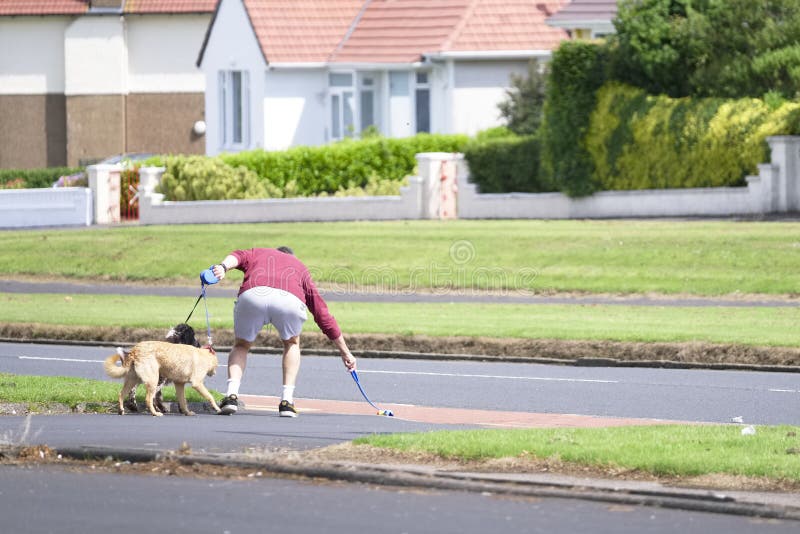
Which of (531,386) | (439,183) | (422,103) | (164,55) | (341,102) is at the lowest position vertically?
(531,386)

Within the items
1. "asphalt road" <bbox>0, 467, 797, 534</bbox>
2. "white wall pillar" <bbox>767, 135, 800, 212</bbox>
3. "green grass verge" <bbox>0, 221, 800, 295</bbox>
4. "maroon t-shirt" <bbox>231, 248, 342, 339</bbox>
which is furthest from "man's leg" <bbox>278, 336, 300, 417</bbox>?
"white wall pillar" <bbox>767, 135, 800, 212</bbox>

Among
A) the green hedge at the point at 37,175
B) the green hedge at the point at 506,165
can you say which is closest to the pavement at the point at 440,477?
Answer: the green hedge at the point at 506,165

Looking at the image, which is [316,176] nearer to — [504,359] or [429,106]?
[429,106]

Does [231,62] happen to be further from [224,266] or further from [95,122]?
[224,266]

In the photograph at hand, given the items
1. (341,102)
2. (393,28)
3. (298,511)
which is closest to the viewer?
(298,511)

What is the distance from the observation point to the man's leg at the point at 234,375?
553 inches

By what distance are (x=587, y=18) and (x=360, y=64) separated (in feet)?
22.8

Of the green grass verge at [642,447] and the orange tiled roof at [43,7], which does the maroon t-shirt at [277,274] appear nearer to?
the green grass verge at [642,447]

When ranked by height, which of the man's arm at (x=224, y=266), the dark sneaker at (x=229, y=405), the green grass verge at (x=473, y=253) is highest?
the man's arm at (x=224, y=266)

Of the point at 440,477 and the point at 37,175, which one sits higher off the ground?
the point at 37,175

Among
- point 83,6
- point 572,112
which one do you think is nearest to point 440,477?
point 572,112

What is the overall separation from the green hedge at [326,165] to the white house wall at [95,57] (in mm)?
17574

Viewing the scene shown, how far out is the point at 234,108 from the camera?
4744 centimetres

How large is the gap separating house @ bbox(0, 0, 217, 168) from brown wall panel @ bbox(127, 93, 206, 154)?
0.03 metres
